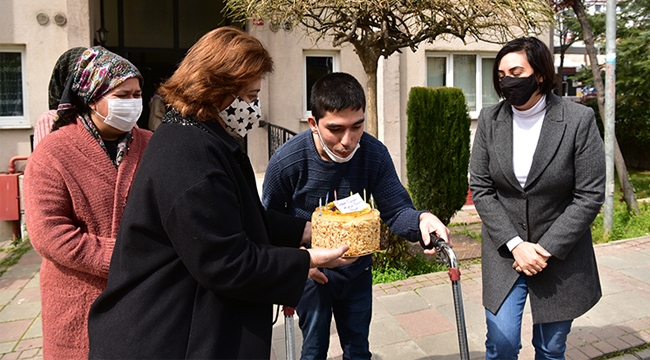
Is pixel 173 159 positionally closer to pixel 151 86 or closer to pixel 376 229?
pixel 376 229

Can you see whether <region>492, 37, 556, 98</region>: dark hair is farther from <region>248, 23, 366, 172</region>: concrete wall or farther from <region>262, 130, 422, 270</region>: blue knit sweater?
<region>248, 23, 366, 172</region>: concrete wall

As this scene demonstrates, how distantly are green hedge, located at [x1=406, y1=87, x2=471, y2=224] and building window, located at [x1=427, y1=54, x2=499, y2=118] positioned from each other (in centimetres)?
458

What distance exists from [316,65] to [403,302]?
6.35 m

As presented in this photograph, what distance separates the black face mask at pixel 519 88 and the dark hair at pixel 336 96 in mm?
860

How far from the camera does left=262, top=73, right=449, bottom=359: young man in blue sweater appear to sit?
7.89 ft

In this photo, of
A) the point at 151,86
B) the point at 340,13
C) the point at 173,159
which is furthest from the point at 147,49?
the point at 173,159

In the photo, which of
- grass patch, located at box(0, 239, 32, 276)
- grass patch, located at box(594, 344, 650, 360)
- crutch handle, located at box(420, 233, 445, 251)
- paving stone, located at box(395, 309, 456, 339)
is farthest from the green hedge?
grass patch, located at box(0, 239, 32, 276)

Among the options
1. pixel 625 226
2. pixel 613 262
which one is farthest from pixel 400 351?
pixel 625 226

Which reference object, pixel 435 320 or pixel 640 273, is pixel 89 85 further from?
pixel 640 273

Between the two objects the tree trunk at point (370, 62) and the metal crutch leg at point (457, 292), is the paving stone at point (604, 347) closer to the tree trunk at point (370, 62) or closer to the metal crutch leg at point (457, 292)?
the metal crutch leg at point (457, 292)

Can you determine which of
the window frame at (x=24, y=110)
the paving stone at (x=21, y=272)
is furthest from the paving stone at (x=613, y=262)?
the window frame at (x=24, y=110)

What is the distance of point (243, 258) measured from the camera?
1654 mm

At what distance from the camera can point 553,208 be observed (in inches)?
108

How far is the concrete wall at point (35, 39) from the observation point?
8.59m
